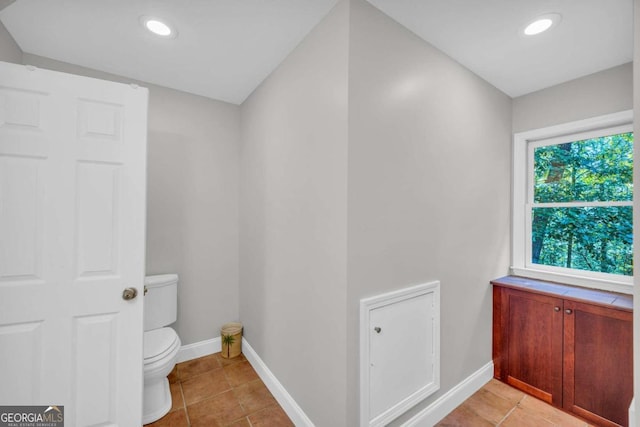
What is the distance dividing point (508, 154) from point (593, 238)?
93 centimetres

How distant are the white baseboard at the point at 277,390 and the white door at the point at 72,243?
845 millimetres

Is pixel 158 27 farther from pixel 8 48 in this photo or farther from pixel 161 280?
pixel 161 280

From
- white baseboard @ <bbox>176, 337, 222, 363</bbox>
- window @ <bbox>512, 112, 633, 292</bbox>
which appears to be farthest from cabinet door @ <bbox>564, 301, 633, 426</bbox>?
white baseboard @ <bbox>176, 337, 222, 363</bbox>

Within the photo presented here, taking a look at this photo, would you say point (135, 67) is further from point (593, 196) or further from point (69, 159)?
point (593, 196)

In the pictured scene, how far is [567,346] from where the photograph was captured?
1.90 meters

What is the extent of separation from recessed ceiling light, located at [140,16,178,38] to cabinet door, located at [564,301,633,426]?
3.22 m

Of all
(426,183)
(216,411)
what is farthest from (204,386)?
(426,183)

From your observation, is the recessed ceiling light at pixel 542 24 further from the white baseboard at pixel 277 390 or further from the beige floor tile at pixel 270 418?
the beige floor tile at pixel 270 418

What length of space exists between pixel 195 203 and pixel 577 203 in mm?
3308

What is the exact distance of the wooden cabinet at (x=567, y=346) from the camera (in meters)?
1.71

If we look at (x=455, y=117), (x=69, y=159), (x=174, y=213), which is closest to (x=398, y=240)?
(x=455, y=117)

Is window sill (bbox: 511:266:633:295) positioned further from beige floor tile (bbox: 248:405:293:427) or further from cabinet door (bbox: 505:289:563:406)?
beige floor tile (bbox: 248:405:293:427)

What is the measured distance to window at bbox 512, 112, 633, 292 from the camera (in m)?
2.05

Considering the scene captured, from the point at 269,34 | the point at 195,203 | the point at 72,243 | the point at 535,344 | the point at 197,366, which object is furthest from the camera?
the point at 195,203
